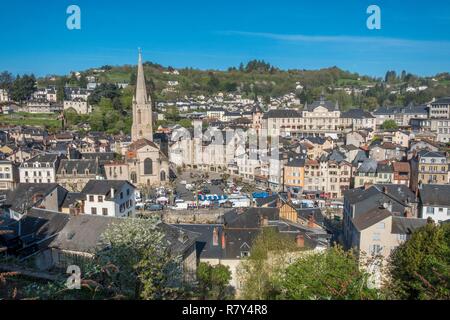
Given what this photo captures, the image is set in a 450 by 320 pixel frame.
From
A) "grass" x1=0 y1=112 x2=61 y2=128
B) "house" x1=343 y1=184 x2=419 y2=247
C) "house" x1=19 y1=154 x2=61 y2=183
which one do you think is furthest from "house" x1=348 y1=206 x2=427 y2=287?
"grass" x1=0 y1=112 x2=61 y2=128

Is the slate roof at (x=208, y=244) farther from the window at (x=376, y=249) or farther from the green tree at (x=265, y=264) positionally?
the window at (x=376, y=249)

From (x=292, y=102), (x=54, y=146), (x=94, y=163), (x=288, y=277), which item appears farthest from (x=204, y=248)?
(x=292, y=102)

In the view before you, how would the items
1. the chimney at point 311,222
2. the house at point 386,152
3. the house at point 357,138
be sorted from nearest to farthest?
the chimney at point 311,222 → the house at point 386,152 → the house at point 357,138

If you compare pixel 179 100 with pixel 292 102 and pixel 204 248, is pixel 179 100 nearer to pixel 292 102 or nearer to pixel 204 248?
pixel 292 102

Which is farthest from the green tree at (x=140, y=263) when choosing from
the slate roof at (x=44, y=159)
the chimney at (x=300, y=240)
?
the slate roof at (x=44, y=159)

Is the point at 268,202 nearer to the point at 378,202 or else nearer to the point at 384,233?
the point at 378,202

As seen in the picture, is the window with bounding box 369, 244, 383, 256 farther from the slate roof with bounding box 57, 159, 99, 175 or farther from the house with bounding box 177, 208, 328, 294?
the slate roof with bounding box 57, 159, 99, 175
